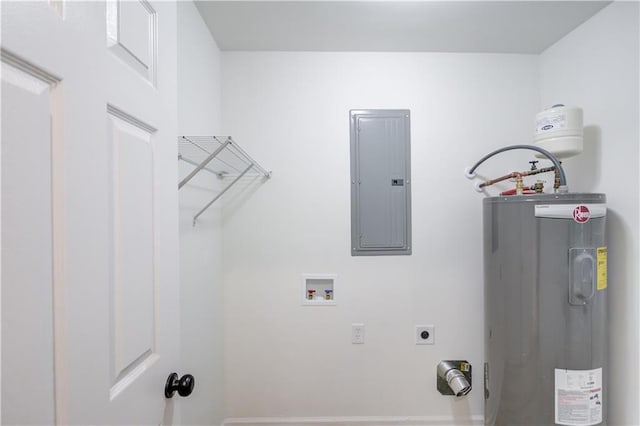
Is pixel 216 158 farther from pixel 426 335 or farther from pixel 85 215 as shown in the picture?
pixel 426 335

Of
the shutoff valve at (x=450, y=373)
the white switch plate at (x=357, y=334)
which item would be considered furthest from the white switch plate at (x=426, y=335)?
the white switch plate at (x=357, y=334)

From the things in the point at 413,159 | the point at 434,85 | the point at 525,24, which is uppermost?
the point at 525,24

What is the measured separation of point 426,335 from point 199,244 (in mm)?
1336

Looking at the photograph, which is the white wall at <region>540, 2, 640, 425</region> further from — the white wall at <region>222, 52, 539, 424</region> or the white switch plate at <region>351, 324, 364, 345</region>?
the white switch plate at <region>351, 324, 364, 345</region>

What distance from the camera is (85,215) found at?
449 millimetres

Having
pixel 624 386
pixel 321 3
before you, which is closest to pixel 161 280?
pixel 321 3

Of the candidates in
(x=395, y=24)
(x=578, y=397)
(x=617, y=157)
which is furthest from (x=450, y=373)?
(x=395, y=24)

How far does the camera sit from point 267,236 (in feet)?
5.01

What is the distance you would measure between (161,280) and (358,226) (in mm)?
1060

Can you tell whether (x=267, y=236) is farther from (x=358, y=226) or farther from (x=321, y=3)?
(x=321, y=3)

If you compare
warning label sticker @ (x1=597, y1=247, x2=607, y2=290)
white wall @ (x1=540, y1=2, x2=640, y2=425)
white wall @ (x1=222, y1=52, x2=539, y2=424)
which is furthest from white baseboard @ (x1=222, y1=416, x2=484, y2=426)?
warning label sticker @ (x1=597, y1=247, x2=607, y2=290)

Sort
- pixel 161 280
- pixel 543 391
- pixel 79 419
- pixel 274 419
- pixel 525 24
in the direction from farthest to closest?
pixel 274 419 → pixel 525 24 → pixel 543 391 → pixel 161 280 → pixel 79 419

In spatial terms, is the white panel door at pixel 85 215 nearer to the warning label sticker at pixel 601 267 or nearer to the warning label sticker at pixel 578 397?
the warning label sticker at pixel 578 397

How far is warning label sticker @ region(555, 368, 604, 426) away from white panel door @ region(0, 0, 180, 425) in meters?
1.45
